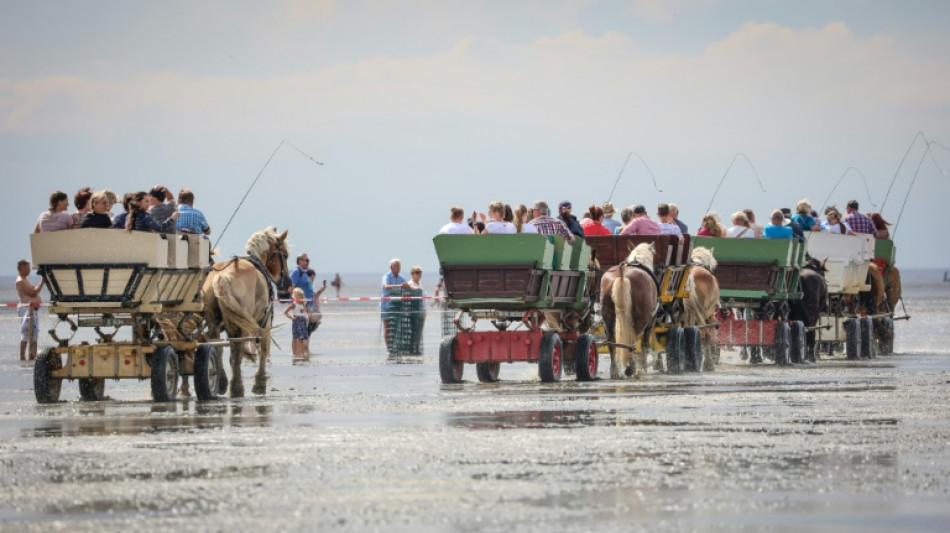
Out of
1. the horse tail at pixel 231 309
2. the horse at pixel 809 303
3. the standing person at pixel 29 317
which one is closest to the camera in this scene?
the horse tail at pixel 231 309

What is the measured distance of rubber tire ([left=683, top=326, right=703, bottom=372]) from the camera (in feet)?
85.1

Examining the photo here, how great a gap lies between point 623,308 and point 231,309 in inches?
204

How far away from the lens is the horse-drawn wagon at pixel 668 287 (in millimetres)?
25391

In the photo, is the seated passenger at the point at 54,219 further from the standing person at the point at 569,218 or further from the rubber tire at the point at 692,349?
the rubber tire at the point at 692,349

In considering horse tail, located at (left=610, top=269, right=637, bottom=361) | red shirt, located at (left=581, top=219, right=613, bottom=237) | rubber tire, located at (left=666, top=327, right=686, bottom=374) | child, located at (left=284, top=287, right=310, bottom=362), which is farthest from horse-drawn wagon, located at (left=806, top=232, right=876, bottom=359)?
child, located at (left=284, top=287, right=310, bottom=362)

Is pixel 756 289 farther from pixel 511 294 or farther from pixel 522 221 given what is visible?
pixel 511 294

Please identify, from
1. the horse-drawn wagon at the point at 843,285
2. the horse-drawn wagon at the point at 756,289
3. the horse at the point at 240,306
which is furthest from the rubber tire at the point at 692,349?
the horse at the point at 240,306

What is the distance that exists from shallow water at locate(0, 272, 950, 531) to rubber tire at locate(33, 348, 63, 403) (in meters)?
0.35

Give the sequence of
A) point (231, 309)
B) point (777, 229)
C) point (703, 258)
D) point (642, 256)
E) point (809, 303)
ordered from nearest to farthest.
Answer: point (231, 309), point (642, 256), point (703, 258), point (777, 229), point (809, 303)

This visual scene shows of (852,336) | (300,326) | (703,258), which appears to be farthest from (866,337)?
(300,326)

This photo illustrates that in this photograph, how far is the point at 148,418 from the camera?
17172 millimetres

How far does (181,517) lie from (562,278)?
45.1 ft

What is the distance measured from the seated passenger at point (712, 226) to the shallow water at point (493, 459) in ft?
25.2

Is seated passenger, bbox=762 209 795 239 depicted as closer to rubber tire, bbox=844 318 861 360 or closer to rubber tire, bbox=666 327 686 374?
rubber tire, bbox=844 318 861 360
